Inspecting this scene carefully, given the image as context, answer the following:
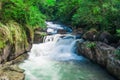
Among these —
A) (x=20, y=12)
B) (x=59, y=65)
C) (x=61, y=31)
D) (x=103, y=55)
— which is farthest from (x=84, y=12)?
(x=61, y=31)

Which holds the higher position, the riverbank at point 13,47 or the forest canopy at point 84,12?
the forest canopy at point 84,12

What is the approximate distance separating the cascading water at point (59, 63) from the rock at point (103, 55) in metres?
0.44

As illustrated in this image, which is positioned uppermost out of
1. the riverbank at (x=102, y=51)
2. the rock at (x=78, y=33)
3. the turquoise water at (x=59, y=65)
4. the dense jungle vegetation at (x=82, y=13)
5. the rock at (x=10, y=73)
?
the dense jungle vegetation at (x=82, y=13)

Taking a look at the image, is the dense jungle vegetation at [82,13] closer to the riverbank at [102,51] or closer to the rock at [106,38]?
the rock at [106,38]

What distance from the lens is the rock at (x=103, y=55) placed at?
15.5 meters

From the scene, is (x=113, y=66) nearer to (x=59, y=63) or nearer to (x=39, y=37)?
(x=59, y=63)

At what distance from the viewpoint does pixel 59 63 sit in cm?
1911

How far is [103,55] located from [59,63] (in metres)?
3.50

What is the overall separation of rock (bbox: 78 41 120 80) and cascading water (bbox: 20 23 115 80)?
44 centimetres

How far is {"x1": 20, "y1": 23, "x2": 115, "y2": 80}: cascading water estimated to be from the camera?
16000 millimetres

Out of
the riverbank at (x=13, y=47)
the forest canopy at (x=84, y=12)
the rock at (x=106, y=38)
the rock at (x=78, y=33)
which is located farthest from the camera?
the rock at (x=78, y=33)

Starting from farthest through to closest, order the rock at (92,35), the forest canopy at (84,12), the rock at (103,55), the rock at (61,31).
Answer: the rock at (61,31) < the rock at (92,35) < the forest canopy at (84,12) < the rock at (103,55)

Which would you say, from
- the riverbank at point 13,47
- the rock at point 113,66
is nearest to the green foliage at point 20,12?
the riverbank at point 13,47

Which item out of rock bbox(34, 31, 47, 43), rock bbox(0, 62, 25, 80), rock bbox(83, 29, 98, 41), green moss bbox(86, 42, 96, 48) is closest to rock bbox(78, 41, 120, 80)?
green moss bbox(86, 42, 96, 48)
